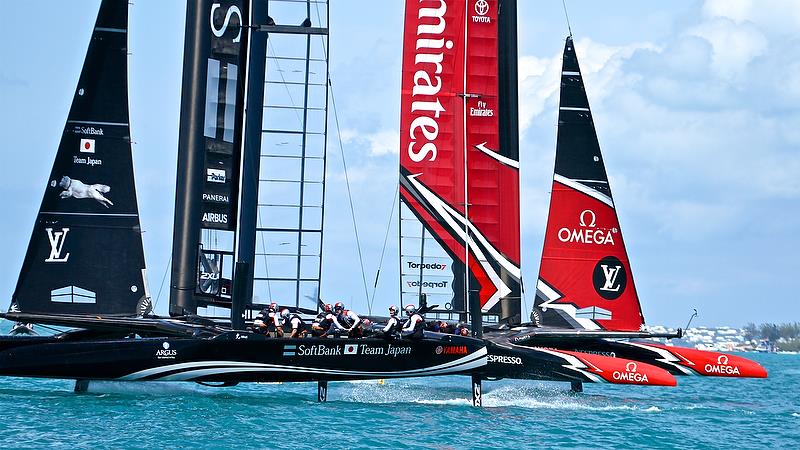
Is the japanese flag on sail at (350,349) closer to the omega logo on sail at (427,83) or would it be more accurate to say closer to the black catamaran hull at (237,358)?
the black catamaran hull at (237,358)

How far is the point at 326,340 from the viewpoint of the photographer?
1911 centimetres

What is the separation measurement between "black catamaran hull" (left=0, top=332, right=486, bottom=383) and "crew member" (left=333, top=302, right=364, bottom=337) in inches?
17.3

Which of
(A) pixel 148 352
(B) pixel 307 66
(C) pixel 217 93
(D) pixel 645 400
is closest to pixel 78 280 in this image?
(A) pixel 148 352

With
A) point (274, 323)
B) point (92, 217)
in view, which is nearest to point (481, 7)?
point (274, 323)

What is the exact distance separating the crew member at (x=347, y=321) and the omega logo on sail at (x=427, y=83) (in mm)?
4505

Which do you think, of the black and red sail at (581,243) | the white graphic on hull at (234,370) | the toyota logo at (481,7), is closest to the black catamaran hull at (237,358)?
the white graphic on hull at (234,370)

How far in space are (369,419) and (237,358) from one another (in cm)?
225

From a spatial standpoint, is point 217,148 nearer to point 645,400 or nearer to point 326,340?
point 326,340

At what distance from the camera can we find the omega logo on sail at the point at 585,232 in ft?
80.5

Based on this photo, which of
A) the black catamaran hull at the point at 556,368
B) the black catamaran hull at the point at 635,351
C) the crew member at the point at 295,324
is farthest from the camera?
the black catamaran hull at the point at 635,351

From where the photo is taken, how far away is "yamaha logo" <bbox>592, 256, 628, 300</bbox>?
2434 cm

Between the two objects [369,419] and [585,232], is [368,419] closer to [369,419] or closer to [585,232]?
[369,419]

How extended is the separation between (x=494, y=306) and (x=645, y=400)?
13.0 feet

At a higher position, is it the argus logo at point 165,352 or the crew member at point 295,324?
the crew member at point 295,324
